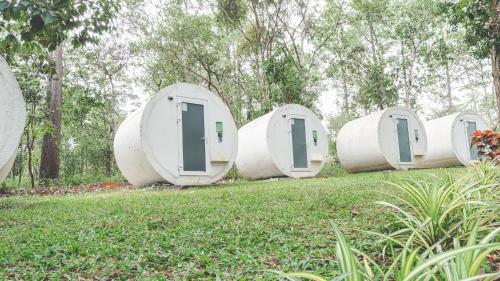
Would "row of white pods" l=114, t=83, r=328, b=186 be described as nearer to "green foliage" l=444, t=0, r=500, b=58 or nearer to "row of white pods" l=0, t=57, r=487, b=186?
"row of white pods" l=0, t=57, r=487, b=186

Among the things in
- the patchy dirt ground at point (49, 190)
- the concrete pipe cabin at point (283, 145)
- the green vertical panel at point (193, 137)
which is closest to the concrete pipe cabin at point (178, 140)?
the green vertical panel at point (193, 137)

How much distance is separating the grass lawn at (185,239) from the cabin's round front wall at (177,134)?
3.49 metres

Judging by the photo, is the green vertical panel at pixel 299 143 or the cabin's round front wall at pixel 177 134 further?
the green vertical panel at pixel 299 143

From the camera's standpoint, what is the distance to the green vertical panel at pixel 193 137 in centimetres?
881

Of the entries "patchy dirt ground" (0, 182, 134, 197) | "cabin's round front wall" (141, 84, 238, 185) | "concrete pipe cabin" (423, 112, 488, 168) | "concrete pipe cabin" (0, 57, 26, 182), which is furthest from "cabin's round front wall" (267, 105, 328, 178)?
"concrete pipe cabin" (0, 57, 26, 182)

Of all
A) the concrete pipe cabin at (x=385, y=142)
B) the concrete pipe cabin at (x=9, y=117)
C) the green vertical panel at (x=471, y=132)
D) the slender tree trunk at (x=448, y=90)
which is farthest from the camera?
the slender tree trunk at (x=448, y=90)

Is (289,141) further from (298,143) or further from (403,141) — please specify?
(403,141)

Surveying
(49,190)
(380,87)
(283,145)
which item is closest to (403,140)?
(283,145)

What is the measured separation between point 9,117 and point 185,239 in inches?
168

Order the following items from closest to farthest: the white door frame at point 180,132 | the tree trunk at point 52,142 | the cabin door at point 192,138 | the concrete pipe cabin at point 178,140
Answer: the concrete pipe cabin at point 178,140 < the white door frame at point 180,132 < the cabin door at point 192,138 < the tree trunk at point 52,142

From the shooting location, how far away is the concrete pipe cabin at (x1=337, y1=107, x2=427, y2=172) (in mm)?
12453

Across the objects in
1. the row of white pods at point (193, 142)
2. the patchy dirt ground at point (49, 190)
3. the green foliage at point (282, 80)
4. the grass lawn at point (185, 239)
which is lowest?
the grass lawn at point (185, 239)

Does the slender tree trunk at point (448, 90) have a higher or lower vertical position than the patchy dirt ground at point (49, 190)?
higher

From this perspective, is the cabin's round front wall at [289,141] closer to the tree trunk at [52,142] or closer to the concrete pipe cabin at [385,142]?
Result: the concrete pipe cabin at [385,142]
